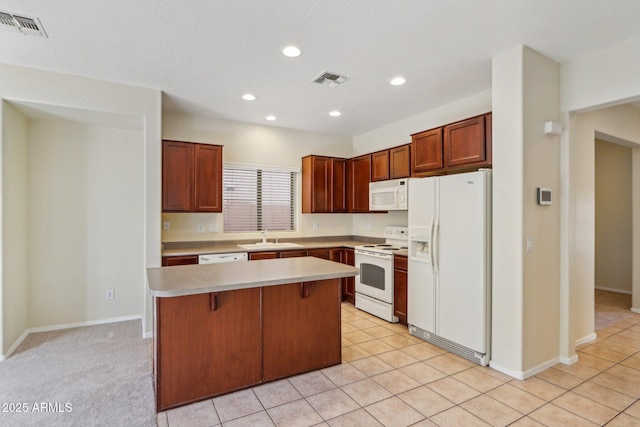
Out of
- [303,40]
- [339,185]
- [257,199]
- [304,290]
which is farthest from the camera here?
[339,185]

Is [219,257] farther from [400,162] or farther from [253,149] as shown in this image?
[400,162]

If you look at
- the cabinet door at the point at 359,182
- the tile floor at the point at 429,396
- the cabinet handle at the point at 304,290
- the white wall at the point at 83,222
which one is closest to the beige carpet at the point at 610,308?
the tile floor at the point at 429,396

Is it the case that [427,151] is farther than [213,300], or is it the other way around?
[427,151]

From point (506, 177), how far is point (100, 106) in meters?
4.06

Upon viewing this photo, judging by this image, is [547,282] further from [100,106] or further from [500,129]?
[100,106]

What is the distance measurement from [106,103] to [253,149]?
6.88 feet

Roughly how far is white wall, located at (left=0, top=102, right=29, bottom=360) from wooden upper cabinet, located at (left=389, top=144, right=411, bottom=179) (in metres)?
4.30

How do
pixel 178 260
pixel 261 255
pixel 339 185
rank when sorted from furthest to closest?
pixel 339 185
pixel 261 255
pixel 178 260

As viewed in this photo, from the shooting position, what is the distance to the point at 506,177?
2863 millimetres

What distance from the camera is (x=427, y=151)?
12.7 feet

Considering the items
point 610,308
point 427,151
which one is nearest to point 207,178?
point 427,151

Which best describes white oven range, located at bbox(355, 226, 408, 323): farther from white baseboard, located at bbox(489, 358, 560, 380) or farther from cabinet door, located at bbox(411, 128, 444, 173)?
white baseboard, located at bbox(489, 358, 560, 380)

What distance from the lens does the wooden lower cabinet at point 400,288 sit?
398 cm

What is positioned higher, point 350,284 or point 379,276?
point 379,276
